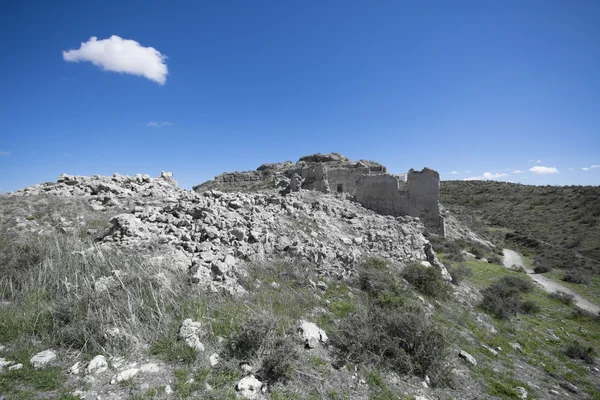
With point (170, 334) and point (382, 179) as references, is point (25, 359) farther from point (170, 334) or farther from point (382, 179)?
point (382, 179)

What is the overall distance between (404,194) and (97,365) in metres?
19.0

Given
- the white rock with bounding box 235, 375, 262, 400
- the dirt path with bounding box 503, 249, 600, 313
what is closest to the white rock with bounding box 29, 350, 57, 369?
the white rock with bounding box 235, 375, 262, 400

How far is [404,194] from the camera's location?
64.2 feet

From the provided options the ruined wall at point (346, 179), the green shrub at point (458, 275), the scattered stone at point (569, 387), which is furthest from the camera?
the ruined wall at point (346, 179)

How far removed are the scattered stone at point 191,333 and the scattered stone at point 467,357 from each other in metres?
5.23

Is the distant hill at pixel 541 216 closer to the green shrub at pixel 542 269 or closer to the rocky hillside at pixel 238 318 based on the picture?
the green shrub at pixel 542 269

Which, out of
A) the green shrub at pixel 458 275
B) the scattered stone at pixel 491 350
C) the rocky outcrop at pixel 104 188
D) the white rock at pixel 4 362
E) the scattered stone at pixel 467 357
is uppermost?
the rocky outcrop at pixel 104 188

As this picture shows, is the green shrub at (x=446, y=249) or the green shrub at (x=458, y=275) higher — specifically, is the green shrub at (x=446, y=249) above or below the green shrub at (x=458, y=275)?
above

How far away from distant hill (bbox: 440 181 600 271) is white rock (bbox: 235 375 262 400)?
86.0ft

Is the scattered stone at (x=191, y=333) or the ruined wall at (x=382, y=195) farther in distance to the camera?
the ruined wall at (x=382, y=195)

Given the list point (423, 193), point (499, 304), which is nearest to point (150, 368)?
point (499, 304)

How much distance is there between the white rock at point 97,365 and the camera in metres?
3.61

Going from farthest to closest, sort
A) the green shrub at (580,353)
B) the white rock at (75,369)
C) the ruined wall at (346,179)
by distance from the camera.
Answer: the ruined wall at (346,179) < the green shrub at (580,353) < the white rock at (75,369)

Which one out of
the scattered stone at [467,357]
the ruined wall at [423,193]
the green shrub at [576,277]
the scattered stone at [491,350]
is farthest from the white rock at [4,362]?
the green shrub at [576,277]
